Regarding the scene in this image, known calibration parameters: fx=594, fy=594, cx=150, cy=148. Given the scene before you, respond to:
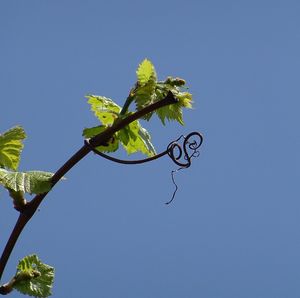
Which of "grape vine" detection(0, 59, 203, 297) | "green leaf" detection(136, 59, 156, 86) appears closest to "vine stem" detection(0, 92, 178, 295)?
"grape vine" detection(0, 59, 203, 297)

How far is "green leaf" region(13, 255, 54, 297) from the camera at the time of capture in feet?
3.59

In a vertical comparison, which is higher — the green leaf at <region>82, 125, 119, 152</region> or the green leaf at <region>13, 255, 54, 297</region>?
the green leaf at <region>82, 125, 119, 152</region>

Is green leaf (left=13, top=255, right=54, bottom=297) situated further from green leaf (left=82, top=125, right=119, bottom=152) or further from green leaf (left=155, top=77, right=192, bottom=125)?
green leaf (left=155, top=77, right=192, bottom=125)

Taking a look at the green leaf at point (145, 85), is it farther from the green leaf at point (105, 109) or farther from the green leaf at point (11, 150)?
the green leaf at point (11, 150)

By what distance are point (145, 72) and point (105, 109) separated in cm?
14

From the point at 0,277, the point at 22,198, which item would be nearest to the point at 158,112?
the point at 22,198

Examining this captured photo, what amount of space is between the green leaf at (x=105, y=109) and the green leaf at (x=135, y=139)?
4 centimetres

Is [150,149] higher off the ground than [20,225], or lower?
higher

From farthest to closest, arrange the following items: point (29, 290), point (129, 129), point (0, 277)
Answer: point (129, 129), point (29, 290), point (0, 277)

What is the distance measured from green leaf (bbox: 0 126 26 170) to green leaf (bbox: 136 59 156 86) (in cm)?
25

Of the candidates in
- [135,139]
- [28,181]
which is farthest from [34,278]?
[135,139]

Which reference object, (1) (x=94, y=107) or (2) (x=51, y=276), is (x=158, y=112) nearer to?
(1) (x=94, y=107)

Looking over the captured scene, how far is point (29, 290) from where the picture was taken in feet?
3.59

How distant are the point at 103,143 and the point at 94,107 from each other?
10.3 inches
